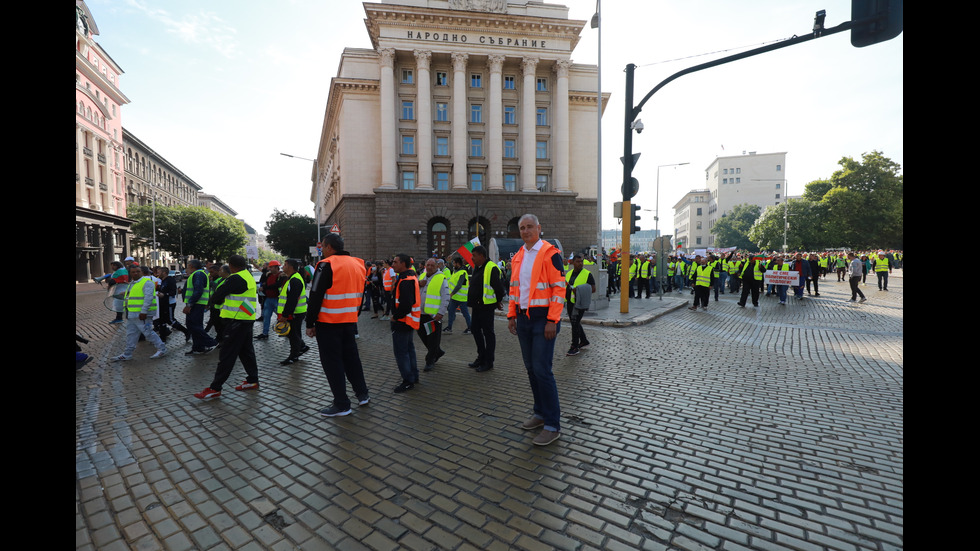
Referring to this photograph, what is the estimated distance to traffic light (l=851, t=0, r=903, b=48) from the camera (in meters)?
5.23

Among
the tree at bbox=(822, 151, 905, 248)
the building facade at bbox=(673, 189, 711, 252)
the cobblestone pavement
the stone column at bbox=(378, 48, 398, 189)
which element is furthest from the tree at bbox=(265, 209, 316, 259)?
the building facade at bbox=(673, 189, 711, 252)

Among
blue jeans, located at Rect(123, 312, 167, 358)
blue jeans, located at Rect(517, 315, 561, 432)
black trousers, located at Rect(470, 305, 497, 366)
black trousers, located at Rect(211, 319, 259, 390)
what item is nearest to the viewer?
blue jeans, located at Rect(517, 315, 561, 432)

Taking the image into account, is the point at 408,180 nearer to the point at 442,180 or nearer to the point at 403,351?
the point at 442,180

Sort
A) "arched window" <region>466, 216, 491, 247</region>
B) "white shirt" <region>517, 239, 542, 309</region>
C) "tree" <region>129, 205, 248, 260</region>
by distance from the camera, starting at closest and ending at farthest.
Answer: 1. "white shirt" <region>517, 239, 542, 309</region>
2. "arched window" <region>466, 216, 491, 247</region>
3. "tree" <region>129, 205, 248, 260</region>

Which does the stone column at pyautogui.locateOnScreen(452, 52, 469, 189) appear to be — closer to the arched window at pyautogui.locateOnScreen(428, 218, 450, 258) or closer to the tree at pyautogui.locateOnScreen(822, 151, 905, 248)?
the arched window at pyautogui.locateOnScreen(428, 218, 450, 258)

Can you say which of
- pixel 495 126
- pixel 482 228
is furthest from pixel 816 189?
pixel 482 228

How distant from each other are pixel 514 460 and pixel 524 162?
3714 cm

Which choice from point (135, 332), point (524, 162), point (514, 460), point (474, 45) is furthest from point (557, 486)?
point (474, 45)

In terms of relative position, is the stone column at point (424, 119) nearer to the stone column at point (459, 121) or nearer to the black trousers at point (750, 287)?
the stone column at point (459, 121)

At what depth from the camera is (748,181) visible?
104 meters

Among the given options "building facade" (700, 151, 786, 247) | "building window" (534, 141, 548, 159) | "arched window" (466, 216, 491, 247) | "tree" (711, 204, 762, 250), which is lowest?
"arched window" (466, 216, 491, 247)

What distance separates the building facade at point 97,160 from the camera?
146 ft

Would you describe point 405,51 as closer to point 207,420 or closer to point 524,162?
point 524,162

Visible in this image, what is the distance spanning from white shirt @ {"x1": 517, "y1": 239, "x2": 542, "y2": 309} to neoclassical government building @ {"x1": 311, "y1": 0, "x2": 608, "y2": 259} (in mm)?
31912
